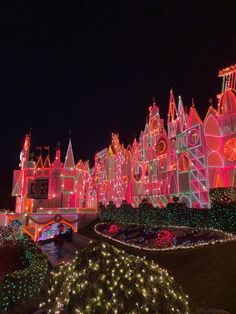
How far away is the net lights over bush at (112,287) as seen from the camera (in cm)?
440

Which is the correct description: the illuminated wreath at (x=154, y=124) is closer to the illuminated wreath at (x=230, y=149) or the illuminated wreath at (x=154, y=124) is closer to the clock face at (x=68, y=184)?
the illuminated wreath at (x=230, y=149)

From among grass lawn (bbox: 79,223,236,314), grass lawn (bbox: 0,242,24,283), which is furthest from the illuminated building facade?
grass lawn (bbox: 0,242,24,283)

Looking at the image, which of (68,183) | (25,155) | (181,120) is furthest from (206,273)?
(25,155)

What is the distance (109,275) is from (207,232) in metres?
12.2

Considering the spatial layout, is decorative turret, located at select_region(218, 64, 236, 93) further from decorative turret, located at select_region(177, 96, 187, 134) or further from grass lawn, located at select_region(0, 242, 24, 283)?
grass lawn, located at select_region(0, 242, 24, 283)

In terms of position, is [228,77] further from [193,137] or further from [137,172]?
[137,172]

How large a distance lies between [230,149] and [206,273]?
12946 mm

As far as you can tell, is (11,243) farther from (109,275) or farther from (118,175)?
(109,275)

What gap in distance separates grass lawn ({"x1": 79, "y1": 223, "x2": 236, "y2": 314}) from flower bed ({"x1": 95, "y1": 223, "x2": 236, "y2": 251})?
3.90 ft

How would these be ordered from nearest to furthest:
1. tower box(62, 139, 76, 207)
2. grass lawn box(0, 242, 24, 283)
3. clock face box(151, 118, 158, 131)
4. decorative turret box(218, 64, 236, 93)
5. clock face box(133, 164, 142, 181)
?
grass lawn box(0, 242, 24, 283) < decorative turret box(218, 64, 236, 93) < clock face box(151, 118, 158, 131) < clock face box(133, 164, 142, 181) < tower box(62, 139, 76, 207)

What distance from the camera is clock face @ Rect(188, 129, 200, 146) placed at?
854 inches

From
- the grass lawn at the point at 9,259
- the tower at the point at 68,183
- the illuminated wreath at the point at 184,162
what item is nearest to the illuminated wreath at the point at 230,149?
the illuminated wreath at the point at 184,162

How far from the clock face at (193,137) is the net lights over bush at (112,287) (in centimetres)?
1764

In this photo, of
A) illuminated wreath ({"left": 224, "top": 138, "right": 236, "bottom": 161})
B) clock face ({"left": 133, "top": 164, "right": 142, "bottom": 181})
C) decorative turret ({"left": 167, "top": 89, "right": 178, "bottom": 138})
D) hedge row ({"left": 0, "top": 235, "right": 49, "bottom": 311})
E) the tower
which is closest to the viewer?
hedge row ({"left": 0, "top": 235, "right": 49, "bottom": 311})
